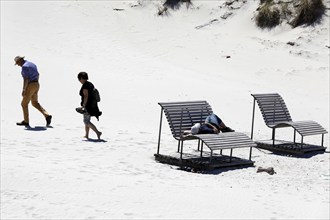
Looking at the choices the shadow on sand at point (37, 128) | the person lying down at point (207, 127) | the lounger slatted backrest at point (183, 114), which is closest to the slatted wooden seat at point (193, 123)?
the lounger slatted backrest at point (183, 114)

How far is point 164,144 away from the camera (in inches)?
503

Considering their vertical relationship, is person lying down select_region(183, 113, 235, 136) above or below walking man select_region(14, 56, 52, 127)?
below

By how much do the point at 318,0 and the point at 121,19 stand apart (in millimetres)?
7625

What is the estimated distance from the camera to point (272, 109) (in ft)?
43.2

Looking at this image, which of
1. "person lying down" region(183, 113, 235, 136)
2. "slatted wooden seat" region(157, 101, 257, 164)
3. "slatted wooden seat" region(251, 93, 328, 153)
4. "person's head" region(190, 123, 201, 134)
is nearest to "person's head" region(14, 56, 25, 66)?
"slatted wooden seat" region(157, 101, 257, 164)

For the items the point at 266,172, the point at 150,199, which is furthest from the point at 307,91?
the point at 150,199

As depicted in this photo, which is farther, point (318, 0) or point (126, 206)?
point (318, 0)

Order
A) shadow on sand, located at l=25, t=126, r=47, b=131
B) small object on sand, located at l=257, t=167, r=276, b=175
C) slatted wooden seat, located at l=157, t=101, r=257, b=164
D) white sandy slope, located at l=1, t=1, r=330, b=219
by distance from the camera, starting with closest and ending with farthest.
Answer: white sandy slope, located at l=1, t=1, r=330, b=219, small object on sand, located at l=257, t=167, r=276, b=175, slatted wooden seat, located at l=157, t=101, r=257, b=164, shadow on sand, located at l=25, t=126, r=47, b=131

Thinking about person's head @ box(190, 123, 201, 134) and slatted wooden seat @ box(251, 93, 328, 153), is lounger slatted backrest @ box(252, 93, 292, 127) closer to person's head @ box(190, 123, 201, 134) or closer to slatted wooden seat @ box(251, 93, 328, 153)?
slatted wooden seat @ box(251, 93, 328, 153)

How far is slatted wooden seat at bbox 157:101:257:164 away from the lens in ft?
34.6

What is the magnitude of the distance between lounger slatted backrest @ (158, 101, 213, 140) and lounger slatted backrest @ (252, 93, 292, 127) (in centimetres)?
151

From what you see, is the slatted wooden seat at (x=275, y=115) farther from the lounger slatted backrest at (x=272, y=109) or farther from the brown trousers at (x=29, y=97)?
the brown trousers at (x=29, y=97)

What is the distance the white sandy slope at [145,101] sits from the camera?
27.3ft

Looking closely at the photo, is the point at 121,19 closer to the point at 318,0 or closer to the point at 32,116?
the point at 318,0
